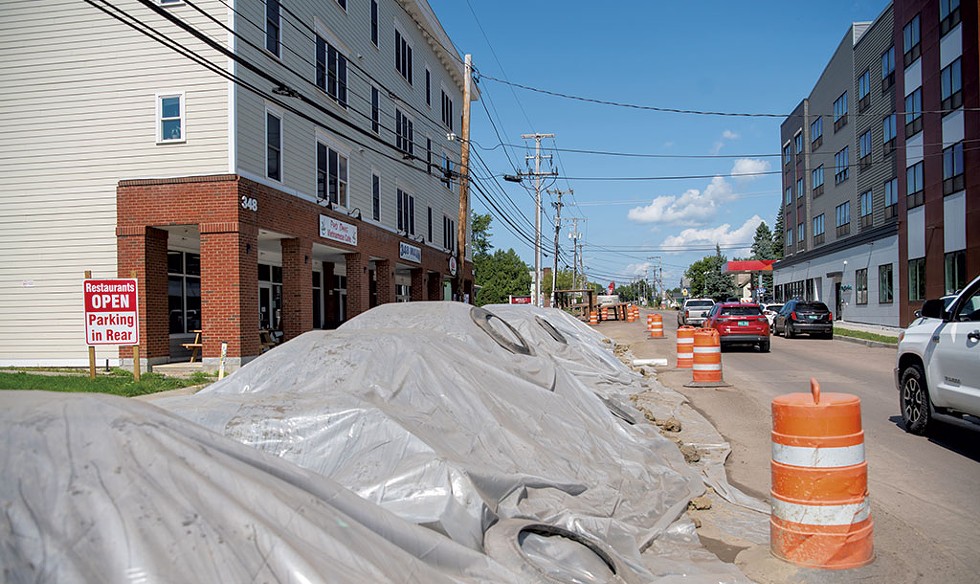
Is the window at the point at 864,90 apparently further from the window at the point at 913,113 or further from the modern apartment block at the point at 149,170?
the modern apartment block at the point at 149,170

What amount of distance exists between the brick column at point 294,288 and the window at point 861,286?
33.5m

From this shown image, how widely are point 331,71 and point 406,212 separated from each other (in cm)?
927

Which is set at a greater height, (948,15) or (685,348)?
(948,15)

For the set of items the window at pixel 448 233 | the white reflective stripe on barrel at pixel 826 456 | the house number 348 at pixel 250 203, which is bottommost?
the white reflective stripe on barrel at pixel 826 456

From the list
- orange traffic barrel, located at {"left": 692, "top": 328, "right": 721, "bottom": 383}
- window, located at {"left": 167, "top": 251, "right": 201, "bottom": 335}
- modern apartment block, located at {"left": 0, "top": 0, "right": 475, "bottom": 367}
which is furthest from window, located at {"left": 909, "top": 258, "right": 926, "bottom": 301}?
window, located at {"left": 167, "top": 251, "right": 201, "bottom": 335}

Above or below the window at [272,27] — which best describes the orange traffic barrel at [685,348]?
below

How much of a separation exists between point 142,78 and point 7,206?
4892 millimetres

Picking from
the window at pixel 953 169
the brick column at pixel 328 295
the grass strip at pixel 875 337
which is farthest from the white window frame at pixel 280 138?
the window at pixel 953 169

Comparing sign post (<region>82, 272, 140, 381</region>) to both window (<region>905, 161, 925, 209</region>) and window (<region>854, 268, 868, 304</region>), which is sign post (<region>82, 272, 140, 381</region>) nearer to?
window (<region>905, 161, 925, 209</region>)

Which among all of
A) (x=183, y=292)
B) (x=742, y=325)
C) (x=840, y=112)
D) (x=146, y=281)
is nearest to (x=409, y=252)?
(x=183, y=292)

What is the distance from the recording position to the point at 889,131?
36.5m

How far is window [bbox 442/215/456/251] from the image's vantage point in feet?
121

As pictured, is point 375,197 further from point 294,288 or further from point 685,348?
point 685,348

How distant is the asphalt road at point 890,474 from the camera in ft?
14.0
